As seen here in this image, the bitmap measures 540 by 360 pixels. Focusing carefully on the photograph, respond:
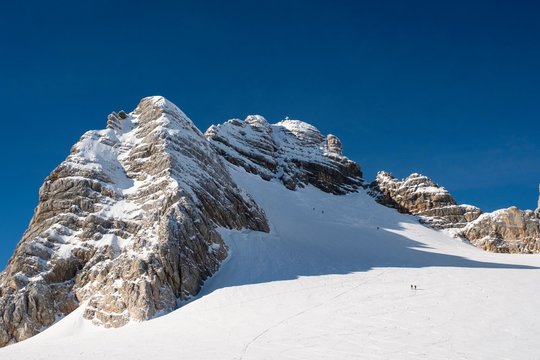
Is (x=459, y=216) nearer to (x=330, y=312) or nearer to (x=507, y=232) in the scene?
(x=507, y=232)

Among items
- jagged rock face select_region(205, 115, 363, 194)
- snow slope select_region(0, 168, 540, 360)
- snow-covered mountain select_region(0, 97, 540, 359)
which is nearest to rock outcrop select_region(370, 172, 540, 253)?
snow-covered mountain select_region(0, 97, 540, 359)

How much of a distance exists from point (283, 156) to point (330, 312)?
8448cm

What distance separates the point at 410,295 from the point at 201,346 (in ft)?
67.9

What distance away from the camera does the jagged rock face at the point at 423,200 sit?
322ft

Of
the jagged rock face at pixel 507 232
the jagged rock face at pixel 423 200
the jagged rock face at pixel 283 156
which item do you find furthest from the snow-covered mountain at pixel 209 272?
the jagged rock face at pixel 283 156

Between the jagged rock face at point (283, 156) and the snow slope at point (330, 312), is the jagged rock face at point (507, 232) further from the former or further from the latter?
the jagged rock face at point (283, 156)

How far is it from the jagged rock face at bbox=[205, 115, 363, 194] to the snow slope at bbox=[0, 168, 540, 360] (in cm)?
3778

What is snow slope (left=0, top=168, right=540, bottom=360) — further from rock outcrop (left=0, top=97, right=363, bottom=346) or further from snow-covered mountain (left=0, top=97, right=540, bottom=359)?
rock outcrop (left=0, top=97, right=363, bottom=346)

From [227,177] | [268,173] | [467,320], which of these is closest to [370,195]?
[268,173]

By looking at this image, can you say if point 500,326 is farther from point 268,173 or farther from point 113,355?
point 268,173

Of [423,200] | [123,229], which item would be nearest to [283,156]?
[423,200]

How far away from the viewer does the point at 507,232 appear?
8819 centimetres

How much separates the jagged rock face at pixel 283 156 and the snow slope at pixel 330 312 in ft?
124

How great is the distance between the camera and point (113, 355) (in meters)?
30.2
